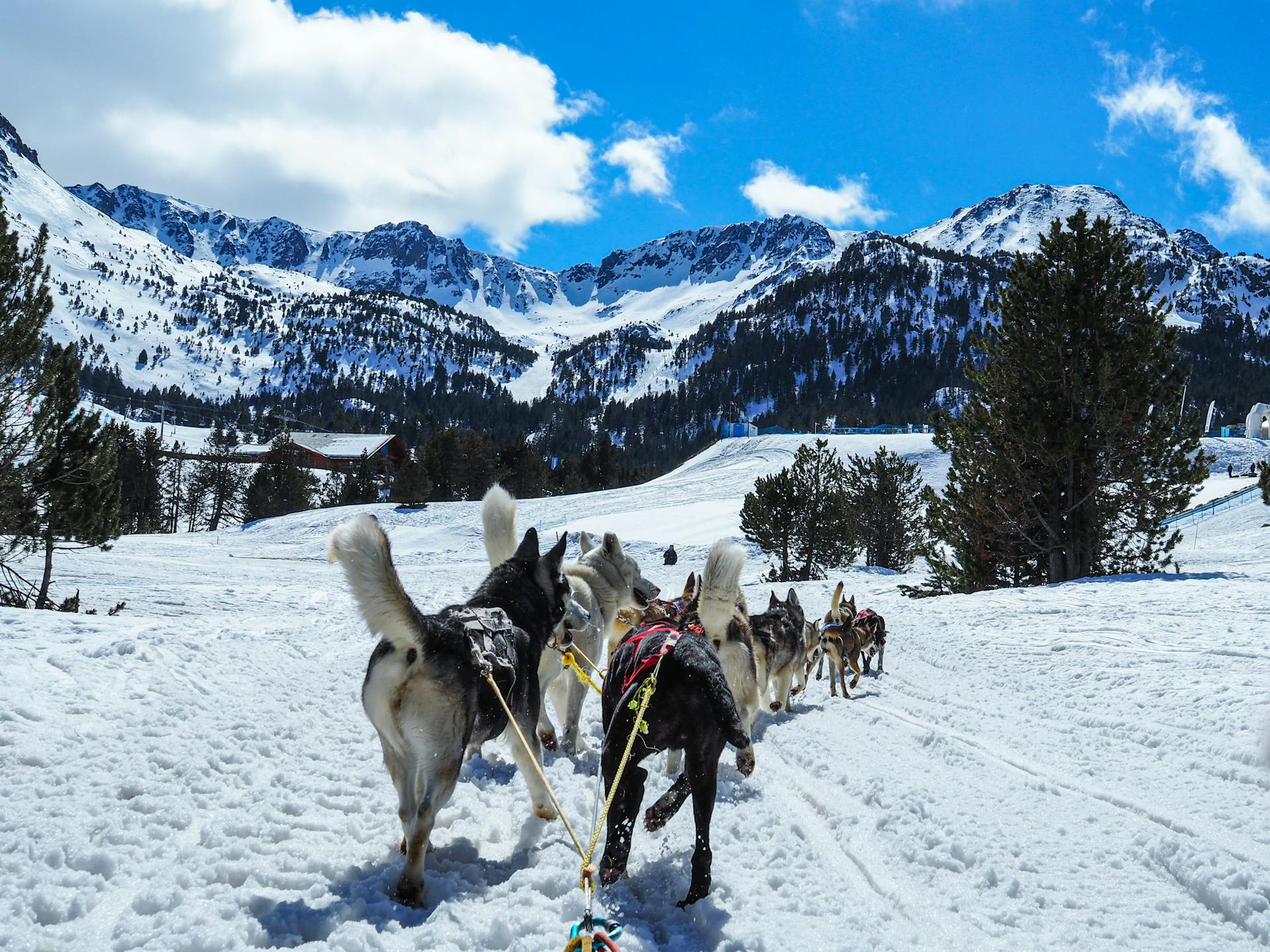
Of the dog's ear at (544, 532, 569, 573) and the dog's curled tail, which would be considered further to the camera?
the dog's ear at (544, 532, 569, 573)

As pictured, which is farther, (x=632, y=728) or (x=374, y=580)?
(x=632, y=728)

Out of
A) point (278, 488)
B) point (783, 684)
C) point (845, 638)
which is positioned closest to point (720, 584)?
point (783, 684)

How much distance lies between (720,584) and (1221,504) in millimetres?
54190

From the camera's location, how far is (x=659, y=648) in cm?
407

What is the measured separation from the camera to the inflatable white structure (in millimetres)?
77625

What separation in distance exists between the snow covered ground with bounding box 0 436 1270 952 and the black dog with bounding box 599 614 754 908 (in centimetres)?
26

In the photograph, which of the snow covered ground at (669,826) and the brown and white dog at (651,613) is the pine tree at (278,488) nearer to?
the brown and white dog at (651,613)

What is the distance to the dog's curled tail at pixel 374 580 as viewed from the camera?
133 inches

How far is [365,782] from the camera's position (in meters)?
5.08

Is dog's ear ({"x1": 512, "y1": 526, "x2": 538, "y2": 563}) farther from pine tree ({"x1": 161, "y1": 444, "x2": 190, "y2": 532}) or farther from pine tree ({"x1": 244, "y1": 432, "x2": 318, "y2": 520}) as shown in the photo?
pine tree ({"x1": 161, "y1": 444, "x2": 190, "y2": 532})

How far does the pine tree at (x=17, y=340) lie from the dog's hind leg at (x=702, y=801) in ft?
42.4

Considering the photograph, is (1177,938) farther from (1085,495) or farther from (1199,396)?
(1199,396)

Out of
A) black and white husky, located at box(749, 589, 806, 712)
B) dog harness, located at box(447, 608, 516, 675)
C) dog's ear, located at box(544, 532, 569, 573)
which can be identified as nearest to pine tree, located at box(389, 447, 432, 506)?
black and white husky, located at box(749, 589, 806, 712)

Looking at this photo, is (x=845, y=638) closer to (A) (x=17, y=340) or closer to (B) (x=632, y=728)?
(B) (x=632, y=728)
